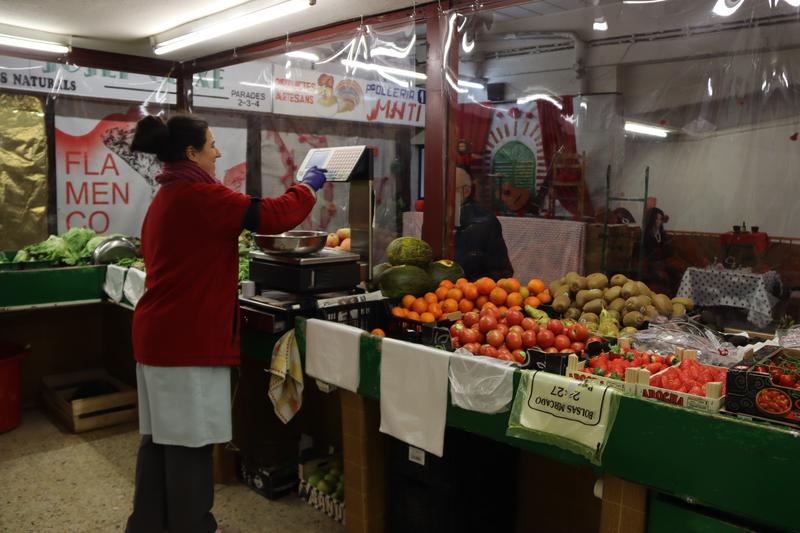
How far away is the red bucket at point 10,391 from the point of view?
464 centimetres

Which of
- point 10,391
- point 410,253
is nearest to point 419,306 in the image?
point 410,253

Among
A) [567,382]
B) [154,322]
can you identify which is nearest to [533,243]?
[567,382]

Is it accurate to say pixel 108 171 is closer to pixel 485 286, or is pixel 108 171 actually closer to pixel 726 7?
pixel 485 286

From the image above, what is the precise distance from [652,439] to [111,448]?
368 centimetres

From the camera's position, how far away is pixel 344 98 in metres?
4.69

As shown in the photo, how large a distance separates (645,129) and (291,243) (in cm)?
209

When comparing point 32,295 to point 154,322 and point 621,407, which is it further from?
point 621,407

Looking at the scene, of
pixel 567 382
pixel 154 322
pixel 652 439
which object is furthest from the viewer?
pixel 154 322

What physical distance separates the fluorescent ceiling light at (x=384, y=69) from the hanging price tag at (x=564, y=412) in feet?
7.78

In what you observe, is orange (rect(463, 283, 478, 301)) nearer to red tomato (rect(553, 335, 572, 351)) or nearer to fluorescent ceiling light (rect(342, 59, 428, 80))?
red tomato (rect(553, 335, 572, 351))

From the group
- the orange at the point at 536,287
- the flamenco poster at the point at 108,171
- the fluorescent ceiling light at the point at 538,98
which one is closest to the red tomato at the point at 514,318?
the orange at the point at 536,287

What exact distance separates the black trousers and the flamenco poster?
130 inches

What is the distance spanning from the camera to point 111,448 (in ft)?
14.5

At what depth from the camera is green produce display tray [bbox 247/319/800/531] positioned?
1.77m
